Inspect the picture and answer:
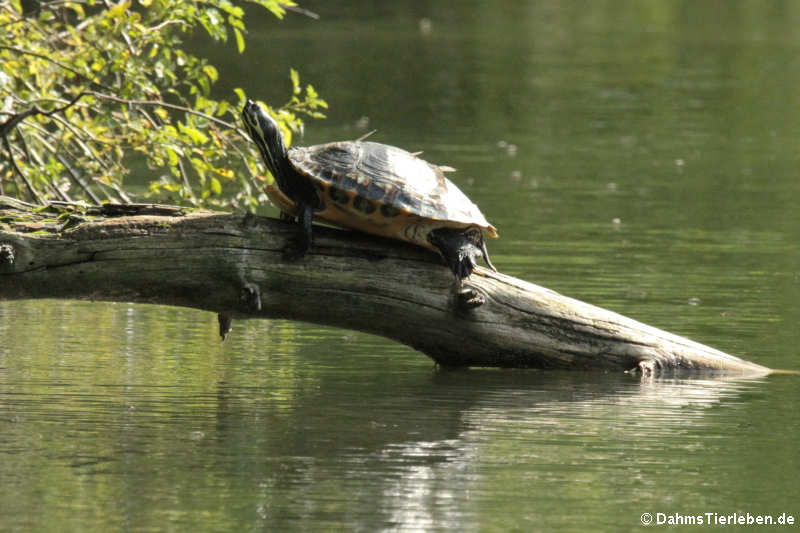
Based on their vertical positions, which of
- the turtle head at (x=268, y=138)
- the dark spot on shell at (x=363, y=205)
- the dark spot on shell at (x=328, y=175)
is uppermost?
the turtle head at (x=268, y=138)

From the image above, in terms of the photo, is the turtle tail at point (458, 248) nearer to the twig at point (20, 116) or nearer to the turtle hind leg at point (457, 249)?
the turtle hind leg at point (457, 249)

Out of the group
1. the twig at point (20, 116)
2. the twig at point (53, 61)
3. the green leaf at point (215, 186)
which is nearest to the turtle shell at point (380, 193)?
the green leaf at point (215, 186)

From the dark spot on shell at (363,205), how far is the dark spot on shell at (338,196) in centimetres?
4

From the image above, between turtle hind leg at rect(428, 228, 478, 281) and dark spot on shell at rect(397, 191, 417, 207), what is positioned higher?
dark spot on shell at rect(397, 191, 417, 207)

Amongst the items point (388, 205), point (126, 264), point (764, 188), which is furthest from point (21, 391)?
point (764, 188)

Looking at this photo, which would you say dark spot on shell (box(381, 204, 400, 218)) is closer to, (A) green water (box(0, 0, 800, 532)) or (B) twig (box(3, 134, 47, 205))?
(A) green water (box(0, 0, 800, 532))

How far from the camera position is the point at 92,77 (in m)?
9.75

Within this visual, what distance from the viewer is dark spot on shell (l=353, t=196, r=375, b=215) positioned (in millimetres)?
7500

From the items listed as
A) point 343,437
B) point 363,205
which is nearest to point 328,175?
point 363,205

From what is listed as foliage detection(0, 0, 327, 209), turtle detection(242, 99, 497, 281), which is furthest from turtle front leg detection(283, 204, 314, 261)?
foliage detection(0, 0, 327, 209)

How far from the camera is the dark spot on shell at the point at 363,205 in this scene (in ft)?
24.6

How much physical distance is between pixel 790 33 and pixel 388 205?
102ft

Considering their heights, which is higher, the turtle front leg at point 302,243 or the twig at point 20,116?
the twig at point 20,116

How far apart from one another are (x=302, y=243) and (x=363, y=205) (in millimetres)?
356
